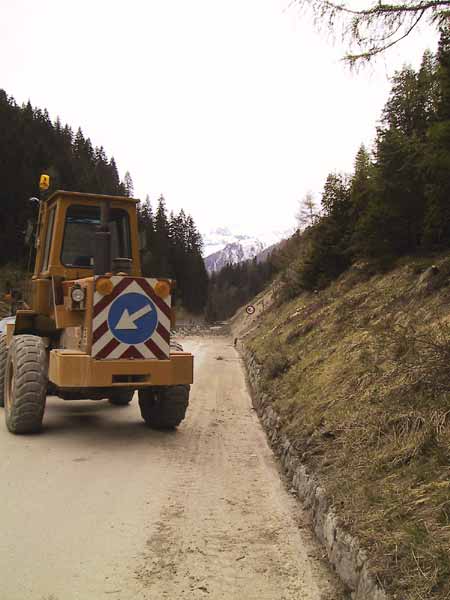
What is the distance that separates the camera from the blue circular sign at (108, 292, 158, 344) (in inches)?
313

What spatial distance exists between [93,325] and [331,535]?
14.9 feet

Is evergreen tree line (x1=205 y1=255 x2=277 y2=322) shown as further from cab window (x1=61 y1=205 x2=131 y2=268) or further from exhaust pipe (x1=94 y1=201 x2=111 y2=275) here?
exhaust pipe (x1=94 y1=201 x2=111 y2=275)

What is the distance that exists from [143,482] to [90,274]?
397 cm

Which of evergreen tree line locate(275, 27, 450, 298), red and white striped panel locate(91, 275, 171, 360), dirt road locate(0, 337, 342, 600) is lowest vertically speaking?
dirt road locate(0, 337, 342, 600)

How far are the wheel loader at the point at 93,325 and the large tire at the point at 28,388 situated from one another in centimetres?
1

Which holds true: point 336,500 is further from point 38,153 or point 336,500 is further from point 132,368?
point 38,153

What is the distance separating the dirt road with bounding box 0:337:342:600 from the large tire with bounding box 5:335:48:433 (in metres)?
0.23

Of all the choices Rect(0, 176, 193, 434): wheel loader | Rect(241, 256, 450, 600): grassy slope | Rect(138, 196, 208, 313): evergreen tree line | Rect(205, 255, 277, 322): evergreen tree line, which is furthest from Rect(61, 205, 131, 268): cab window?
Rect(205, 255, 277, 322): evergreen tree line

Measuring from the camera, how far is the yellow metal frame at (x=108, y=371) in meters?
7.73

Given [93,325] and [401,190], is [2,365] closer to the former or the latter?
[93,325]

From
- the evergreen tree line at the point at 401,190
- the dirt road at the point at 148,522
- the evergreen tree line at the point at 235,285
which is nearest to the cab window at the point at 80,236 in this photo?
the dirt road at the point at 148,522

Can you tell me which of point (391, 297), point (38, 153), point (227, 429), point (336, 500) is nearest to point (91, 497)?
point (336, 500)

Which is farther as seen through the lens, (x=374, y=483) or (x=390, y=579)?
(x=374, y=483)

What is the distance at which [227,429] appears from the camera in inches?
376
